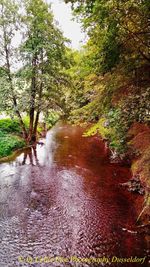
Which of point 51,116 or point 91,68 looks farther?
point 51,116

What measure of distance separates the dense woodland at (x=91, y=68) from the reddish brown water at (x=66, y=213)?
4.92 feet

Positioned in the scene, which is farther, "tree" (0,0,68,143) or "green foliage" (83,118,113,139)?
"tree" (0,0,68,143)

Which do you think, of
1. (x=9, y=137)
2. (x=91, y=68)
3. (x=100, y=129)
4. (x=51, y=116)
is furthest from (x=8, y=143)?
(x=91, y=68)

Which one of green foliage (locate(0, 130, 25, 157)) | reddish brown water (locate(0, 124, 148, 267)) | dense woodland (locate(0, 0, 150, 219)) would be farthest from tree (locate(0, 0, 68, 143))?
reddish brown water (locate(0, 124, 148, 267))

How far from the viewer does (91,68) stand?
26.9 feet

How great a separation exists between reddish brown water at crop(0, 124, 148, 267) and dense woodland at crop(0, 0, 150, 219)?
4.92 ft

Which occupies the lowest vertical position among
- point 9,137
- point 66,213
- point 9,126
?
point 66,213

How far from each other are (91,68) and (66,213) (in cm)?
478

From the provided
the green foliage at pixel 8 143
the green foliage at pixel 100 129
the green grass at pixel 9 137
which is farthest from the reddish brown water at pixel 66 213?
the green foliage at pixel 100 129

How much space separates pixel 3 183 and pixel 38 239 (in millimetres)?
5082

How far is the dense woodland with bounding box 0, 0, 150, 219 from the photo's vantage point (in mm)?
6684

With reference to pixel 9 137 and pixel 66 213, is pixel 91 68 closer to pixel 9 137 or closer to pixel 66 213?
pixel 66 213

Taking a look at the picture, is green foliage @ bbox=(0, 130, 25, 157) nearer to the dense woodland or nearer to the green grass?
the green grass

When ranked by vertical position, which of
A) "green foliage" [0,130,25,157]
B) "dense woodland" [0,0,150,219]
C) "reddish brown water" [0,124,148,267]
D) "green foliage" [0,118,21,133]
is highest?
"dense woodland" [0,0,150,219]
